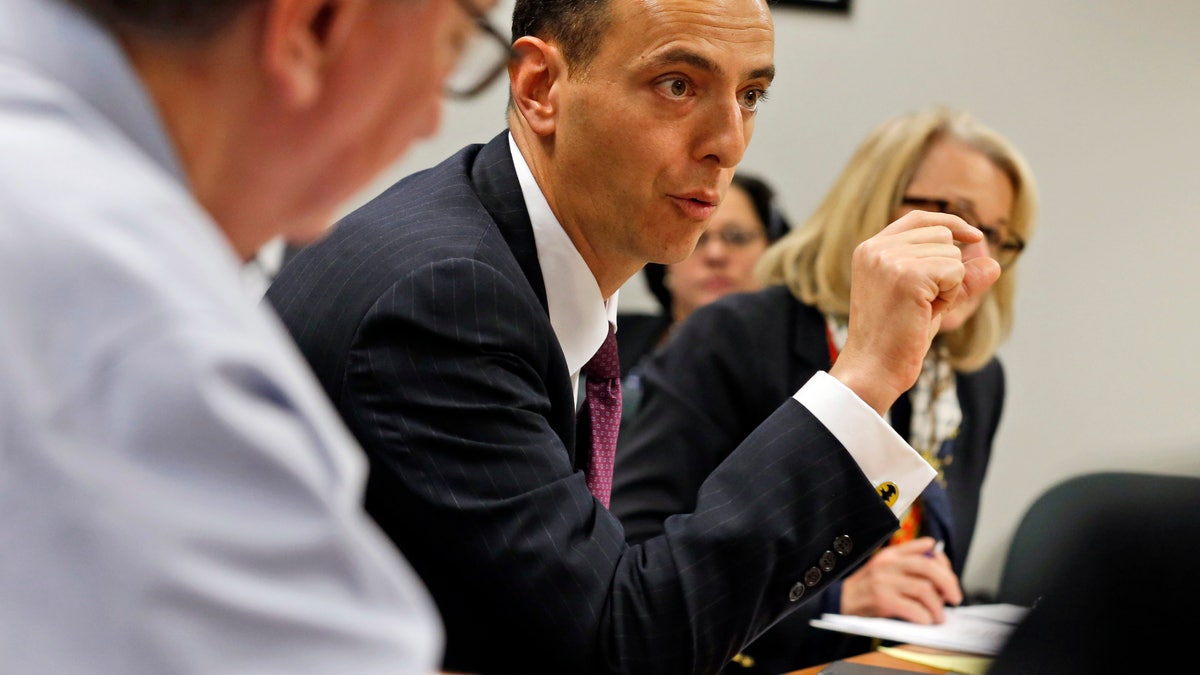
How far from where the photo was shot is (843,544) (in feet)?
3.82

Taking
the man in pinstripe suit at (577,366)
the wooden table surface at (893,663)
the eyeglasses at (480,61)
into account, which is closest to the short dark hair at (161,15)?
the eyeglasses at (480,61)

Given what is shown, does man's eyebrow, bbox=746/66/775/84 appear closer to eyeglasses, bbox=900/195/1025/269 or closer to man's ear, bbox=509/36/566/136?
man's ear, bbox=509/36/566/136

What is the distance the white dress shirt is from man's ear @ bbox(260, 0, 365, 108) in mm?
720

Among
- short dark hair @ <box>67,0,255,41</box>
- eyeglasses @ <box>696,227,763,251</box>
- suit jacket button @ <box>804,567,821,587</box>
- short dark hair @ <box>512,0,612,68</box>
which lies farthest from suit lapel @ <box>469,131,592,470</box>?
eyeglasses @ <box>696,227,763,251</box>

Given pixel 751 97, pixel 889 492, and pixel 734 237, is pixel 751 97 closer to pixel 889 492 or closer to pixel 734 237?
pixel 889 492

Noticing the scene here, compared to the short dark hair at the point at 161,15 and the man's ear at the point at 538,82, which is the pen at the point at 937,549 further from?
the short dark hair at the point at 161,15

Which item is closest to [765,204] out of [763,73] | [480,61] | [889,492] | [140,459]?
[763,73]

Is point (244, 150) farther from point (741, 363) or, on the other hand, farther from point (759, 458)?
point (741, 363)

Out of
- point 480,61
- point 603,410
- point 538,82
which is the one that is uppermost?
point 480,61

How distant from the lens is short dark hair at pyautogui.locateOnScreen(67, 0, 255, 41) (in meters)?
0.48

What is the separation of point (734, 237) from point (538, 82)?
207 centimetres

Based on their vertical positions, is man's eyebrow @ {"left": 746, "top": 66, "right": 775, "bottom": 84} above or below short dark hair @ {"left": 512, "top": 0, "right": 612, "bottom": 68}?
below

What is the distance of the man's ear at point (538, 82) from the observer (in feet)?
4.43

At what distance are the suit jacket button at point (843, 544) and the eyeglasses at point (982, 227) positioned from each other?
1109mm
